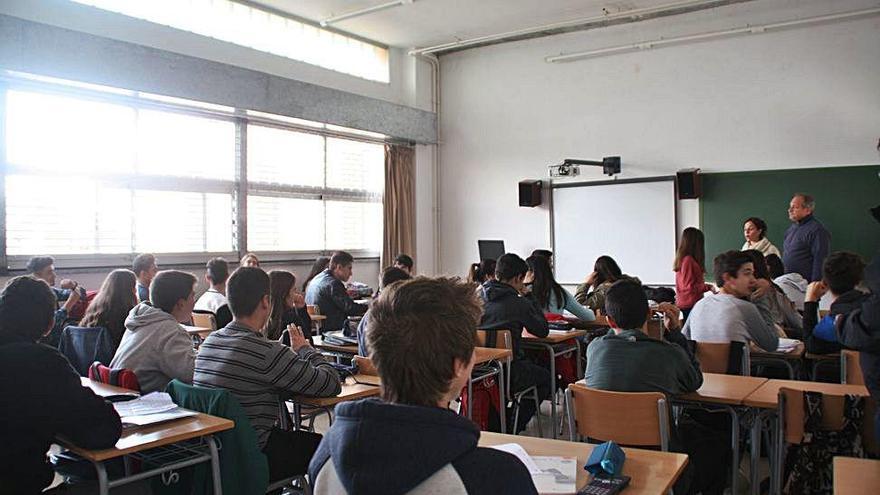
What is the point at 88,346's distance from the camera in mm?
4012

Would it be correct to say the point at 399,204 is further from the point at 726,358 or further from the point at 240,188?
the point at 726,358

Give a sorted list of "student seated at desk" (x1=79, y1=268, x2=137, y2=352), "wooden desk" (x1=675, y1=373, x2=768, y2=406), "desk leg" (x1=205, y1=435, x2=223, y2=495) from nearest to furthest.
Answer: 1. "desk leg" (x1=205, y1=435, x2=223, y2=495)
2. "wooden desk" (x1=675, y1=373, x2=768, y2=406)
3. "student seated at desk" (x1=79, y1=268, x2=137, y2=352)

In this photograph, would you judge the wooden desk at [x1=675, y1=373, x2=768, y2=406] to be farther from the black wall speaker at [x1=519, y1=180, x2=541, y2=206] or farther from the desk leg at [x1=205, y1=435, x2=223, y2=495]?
the black wall speaker at [x1=519, y1=180, x2=541, y2=206]

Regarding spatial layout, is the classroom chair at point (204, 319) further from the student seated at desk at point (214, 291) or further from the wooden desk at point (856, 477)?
the wooden desk at point (856, 477)

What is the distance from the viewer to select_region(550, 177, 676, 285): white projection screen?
29.1 feet

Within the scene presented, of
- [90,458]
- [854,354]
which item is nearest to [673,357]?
[854,354]

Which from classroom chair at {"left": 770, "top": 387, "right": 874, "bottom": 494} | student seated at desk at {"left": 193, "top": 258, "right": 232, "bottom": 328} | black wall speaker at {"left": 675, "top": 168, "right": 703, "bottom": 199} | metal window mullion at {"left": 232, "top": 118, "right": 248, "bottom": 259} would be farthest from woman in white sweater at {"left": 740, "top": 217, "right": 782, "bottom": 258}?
metal window mullion at {"left": 232, "top": 118, "right": 248, "bottom": 259}

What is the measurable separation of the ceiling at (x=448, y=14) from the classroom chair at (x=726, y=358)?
543cm

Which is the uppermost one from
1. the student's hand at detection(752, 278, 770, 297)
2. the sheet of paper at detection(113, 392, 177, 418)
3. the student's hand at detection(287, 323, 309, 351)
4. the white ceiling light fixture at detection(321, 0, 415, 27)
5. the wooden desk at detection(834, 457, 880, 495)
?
the white ceiling light fixture at detection(321, 0, 415, 27)

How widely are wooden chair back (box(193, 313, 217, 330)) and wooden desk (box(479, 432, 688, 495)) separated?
3.90 metres

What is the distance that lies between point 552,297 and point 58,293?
4.12m

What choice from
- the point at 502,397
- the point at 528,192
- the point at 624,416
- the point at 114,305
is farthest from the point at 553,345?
the point at 528,192

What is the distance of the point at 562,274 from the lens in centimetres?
968

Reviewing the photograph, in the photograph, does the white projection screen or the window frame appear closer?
the window frame
